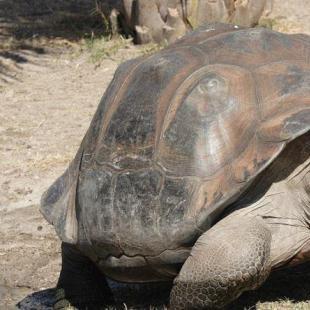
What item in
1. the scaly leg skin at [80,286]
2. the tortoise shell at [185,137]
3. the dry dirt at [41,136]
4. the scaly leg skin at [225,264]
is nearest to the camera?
the scaly leg skin at [225,264]

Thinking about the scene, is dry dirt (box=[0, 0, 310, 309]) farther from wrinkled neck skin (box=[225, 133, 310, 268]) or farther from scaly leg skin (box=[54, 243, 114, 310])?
wrinkled neck skin (box=[225, 133, 310, 268])

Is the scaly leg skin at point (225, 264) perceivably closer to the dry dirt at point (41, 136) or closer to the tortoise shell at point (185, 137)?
the tortoise shell at point (185, 137)

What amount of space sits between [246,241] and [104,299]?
1216 mm

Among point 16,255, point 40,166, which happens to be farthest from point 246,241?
point 40,166

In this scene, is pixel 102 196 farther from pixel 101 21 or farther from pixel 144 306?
pixel 101 21

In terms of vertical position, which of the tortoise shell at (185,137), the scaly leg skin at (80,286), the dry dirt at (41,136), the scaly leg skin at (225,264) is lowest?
the dry dirt at (41,136)

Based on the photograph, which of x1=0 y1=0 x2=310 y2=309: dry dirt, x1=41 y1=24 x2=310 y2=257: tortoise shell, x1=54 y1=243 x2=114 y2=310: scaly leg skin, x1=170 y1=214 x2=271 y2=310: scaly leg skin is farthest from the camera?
x1=0 y1=0 x2=310 y2=309: dry dirt

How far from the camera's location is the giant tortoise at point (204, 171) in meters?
3.63

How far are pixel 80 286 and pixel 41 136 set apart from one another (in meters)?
2.74

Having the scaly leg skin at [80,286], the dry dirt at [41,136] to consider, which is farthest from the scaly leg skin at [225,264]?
the scaly leg skin at [80,286]

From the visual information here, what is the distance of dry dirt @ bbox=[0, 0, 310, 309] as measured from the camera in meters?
4.79

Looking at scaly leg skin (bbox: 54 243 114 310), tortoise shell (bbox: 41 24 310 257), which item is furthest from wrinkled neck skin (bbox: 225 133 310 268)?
scaly leg skin (bbox: 54 243 114 310)

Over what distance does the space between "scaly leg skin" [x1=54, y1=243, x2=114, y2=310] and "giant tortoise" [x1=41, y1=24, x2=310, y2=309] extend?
0.23 meters

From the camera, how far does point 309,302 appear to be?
13.3ft
